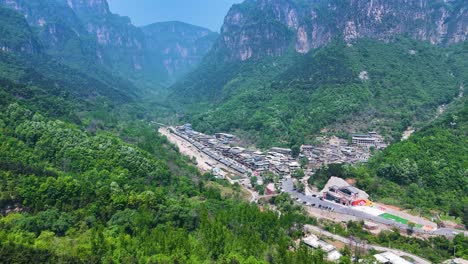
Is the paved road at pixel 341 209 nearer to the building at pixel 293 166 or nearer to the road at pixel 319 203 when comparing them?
the road at pixel 319 203

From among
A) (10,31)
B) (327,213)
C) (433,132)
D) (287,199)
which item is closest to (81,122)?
(287,199)

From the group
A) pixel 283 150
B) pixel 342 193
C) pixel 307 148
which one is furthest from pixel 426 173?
pixel 283 150

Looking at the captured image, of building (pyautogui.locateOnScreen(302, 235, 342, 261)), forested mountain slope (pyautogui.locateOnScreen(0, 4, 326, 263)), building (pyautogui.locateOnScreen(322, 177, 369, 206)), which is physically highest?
→ forested mountain slope (pyautogui.locateOnScreen(0, 4, 326, 263))

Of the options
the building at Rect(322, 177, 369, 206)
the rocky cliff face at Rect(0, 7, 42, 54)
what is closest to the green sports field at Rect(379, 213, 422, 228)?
the building at Rect(322, 177, 369, 206)

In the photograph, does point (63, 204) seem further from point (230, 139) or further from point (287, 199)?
point (230, 139)

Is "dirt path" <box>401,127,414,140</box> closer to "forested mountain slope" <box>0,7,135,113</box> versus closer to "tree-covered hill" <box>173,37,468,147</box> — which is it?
"tree-covered hill" <box>173,37,468,147</box>

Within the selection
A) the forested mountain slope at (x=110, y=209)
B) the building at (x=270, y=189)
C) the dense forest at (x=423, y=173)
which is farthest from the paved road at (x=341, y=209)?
the forested mountain slope at (x=110, y=209)

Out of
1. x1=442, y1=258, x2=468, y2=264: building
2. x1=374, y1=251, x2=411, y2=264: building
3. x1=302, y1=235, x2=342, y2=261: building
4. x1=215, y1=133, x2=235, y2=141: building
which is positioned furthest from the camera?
x1=215, y1=133, x2=235, y2=141: building
